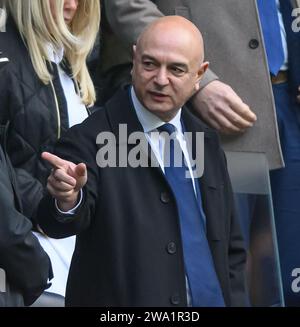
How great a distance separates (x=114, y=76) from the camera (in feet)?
15.9

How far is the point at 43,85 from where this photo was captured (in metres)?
4.54

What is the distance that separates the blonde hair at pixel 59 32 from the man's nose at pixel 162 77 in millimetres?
732

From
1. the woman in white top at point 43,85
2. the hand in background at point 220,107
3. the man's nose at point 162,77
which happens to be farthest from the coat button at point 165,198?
the hand in background at point 220,107

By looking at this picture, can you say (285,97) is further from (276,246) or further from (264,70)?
(276,246)

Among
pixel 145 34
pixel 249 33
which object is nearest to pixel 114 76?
pixel 249 33

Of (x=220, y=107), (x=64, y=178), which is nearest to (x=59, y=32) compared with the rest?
(x=220, y=107)

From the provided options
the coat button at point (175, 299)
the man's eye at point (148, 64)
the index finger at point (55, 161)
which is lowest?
the coat button at point (175, 299)

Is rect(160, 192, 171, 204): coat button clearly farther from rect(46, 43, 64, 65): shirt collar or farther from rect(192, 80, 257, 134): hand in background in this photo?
rect(46, 43, 64, 65): shirt collar

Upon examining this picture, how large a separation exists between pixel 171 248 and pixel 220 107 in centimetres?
86

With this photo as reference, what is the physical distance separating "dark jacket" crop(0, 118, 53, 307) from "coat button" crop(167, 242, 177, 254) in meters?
0.39

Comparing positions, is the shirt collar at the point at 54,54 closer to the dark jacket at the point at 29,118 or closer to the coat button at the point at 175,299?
the dark jacket at the point at 29,118

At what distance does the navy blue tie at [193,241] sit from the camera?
12.7 feet

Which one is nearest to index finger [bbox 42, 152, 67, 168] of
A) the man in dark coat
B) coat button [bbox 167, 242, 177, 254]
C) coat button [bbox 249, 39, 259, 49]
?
the man in dark coat

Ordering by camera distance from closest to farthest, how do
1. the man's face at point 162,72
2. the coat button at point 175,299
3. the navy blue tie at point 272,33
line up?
the coat button at point 175,299 < the man's face at point 162,72 < the navy blue tie at point 272,33
